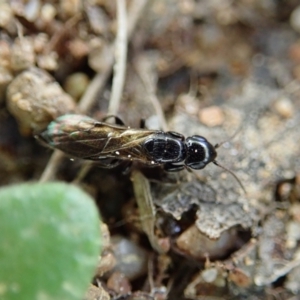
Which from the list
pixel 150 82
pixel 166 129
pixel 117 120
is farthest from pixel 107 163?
pixel 150 82

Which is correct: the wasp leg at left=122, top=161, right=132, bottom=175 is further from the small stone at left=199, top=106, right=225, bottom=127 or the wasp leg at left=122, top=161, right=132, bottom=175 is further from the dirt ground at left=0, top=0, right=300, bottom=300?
the small stone at left=199, top=106, right=225, bottom=127

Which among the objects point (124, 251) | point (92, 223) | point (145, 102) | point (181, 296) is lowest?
point (181, 296)

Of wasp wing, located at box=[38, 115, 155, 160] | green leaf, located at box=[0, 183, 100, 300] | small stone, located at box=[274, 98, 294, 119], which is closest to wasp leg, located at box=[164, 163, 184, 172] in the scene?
wasp wing, located at box=[38, 115, 155, 160]

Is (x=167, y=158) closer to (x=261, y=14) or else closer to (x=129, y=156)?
(x=129, y=156)

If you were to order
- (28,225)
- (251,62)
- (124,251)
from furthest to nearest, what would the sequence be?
(251,62), (124,251), (28,225)

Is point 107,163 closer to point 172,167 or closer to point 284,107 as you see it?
point 172,167

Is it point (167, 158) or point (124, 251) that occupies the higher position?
point (167, 158)

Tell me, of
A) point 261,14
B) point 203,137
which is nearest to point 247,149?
point 203,137
